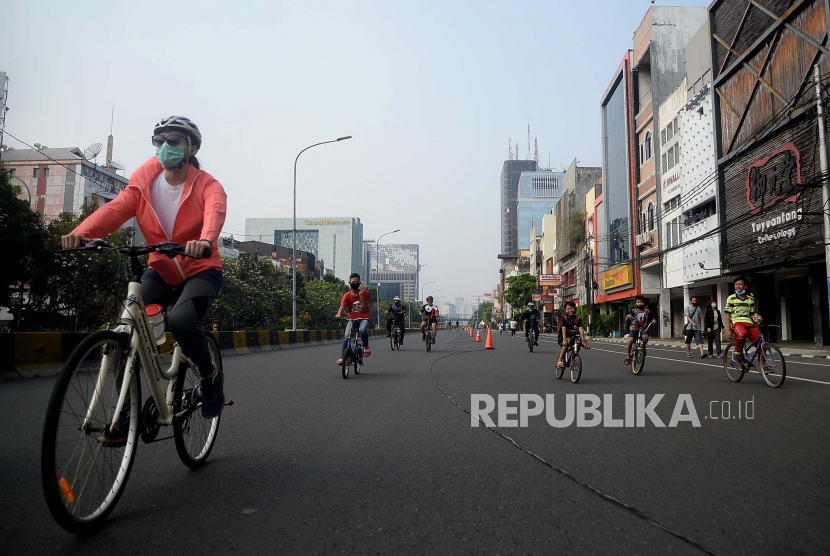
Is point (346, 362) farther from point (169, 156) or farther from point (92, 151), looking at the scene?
point (92, 151)

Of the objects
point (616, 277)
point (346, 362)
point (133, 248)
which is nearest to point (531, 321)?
point (346, 362)

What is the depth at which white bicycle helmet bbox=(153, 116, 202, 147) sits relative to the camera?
12.5 ft

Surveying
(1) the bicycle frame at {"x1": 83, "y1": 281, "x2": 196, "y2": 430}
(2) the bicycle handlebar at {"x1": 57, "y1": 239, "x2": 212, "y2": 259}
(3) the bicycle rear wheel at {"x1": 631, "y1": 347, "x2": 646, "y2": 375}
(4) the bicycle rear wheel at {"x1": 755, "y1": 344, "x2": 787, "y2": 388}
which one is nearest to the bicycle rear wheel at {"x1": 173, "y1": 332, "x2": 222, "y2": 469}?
(1) the bicycle frame at {"x1": 83, "y1": 281, "x2": 196, "y2": 430}

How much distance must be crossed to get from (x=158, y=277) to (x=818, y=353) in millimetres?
18763

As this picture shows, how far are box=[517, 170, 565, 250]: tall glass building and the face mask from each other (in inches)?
7522

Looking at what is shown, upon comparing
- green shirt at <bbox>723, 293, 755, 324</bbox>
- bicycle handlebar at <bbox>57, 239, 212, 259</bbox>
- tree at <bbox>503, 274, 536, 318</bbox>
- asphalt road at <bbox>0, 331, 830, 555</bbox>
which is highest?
tree at <bbox>503, 274, 536, 318</bbox>

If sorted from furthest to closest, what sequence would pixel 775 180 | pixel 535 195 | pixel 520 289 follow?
pixel 535 195, pixel 520 289, pixel 775 180

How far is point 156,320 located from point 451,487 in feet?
6.31

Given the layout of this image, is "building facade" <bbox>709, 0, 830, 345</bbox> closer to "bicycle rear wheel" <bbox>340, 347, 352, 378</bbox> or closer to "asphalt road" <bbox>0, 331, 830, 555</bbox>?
"bicycle rear wheel" <bbox>340, 347, 352, 378</bbox>

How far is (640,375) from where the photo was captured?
35.2ft

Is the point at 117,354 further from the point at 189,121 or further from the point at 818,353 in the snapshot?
the point at 818,353

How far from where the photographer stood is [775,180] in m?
24.5

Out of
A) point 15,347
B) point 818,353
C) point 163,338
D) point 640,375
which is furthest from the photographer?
point 818,353

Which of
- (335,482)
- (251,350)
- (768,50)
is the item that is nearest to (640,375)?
(335,482)
